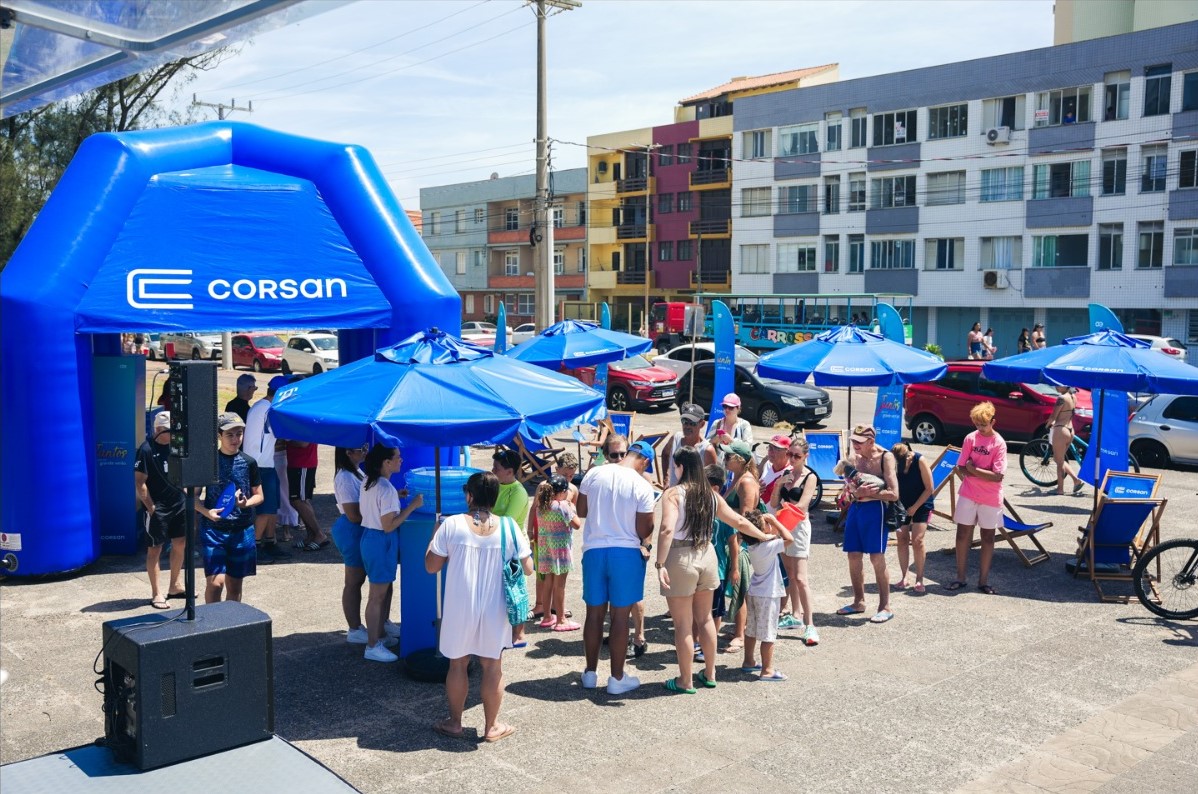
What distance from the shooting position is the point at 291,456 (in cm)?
1260

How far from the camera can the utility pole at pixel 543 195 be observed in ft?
92.3

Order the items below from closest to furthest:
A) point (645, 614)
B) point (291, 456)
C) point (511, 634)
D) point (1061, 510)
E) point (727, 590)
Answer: point (511, 634)
point (727, 590)
point (645, 614)
point (291, 456)
point (1061, 510)

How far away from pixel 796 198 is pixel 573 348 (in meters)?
42.3

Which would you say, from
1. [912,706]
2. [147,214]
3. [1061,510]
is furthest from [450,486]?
[1061,510]

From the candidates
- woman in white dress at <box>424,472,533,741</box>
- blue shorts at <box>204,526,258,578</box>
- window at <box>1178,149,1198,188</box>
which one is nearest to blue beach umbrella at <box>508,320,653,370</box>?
blue shorts at <box>204,526,258,578</box>

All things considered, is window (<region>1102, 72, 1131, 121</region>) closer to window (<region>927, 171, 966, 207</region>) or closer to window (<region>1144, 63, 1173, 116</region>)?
window (<region>1144, 63, 1173, 116</region>)

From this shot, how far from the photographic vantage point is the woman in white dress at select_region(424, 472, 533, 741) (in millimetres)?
6801

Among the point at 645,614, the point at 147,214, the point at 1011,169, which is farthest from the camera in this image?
the point at 1011,169

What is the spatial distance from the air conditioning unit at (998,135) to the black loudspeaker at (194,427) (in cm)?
4963

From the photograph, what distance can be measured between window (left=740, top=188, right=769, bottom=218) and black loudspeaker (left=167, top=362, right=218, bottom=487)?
56321mm

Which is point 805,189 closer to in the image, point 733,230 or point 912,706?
point 733,230

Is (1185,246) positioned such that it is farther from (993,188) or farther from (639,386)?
(639,386)

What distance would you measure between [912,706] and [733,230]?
54.5m

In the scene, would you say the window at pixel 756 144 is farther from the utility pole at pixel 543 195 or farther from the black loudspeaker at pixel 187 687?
the black loudspeaker at pixel 187 687
